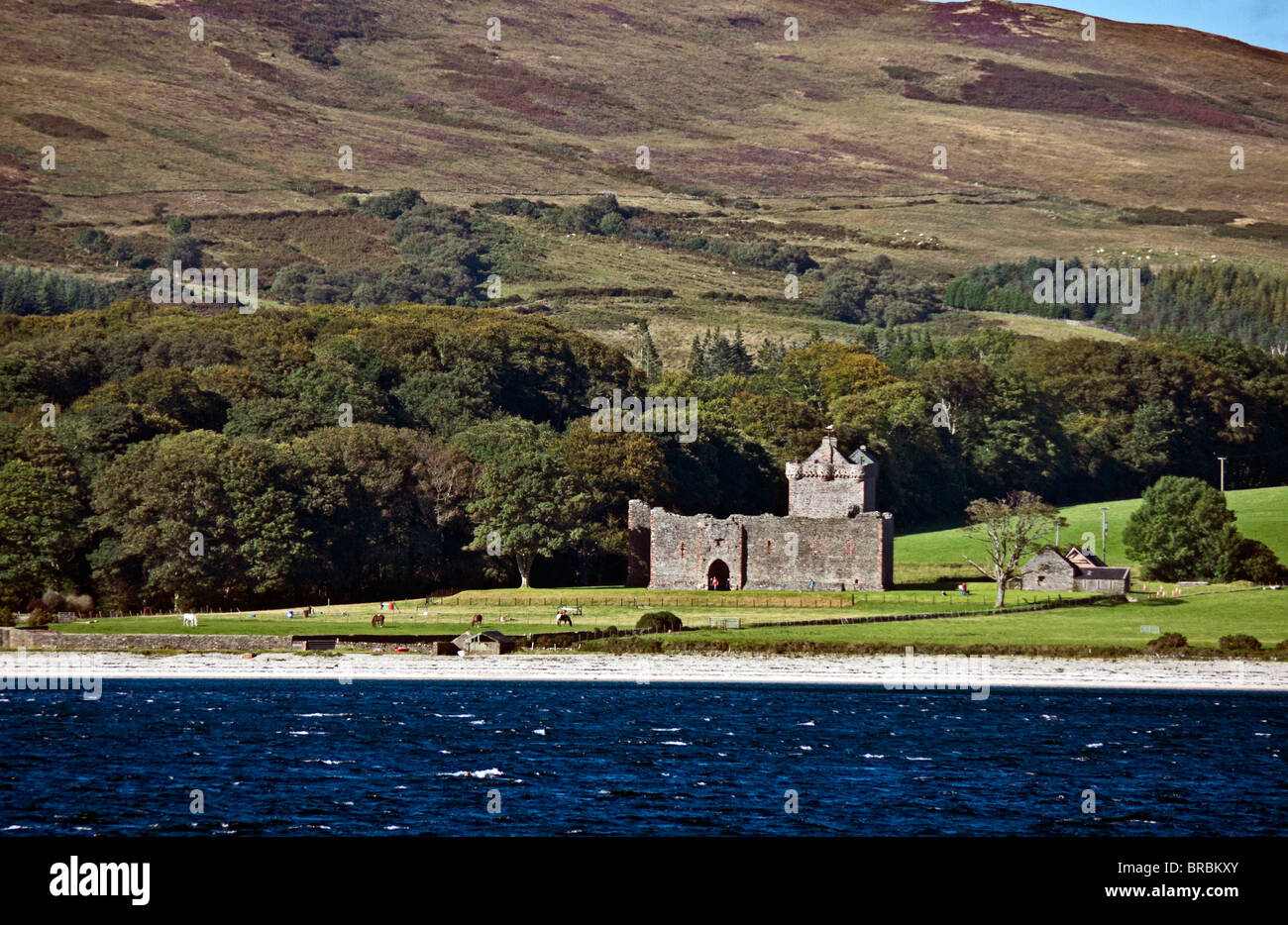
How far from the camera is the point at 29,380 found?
374 feet

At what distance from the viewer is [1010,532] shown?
10031 centimetres

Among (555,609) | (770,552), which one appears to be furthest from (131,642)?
(770,552)

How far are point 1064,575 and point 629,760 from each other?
5226cm

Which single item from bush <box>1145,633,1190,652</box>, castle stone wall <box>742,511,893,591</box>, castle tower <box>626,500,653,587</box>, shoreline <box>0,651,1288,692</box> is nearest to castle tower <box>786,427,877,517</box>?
castle stone wall <box>742,511,893,591</box>

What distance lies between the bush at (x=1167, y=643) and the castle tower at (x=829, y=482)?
34.0 meters

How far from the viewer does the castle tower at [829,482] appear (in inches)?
4242

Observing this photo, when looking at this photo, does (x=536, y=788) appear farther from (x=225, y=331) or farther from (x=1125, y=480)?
(x=1125, y=480)

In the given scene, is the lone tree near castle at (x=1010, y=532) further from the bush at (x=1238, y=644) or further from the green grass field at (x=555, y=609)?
the bush at (x=1238, y=644)

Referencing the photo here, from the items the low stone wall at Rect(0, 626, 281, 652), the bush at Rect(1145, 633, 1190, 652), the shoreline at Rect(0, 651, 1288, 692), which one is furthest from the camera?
the low stone wall at Rect(0, 626, 281, 652)

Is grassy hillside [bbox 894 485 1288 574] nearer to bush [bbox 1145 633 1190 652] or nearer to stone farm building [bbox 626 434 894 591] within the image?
stone farm building [bbox 626 434 894 591]

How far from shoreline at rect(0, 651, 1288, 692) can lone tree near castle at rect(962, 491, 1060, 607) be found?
21389 mm

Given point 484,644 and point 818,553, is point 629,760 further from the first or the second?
point 818,553

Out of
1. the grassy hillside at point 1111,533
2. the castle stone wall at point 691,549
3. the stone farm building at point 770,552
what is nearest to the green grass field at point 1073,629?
the stone farm building at point 770,552

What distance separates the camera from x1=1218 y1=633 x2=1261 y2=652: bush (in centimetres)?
7331
